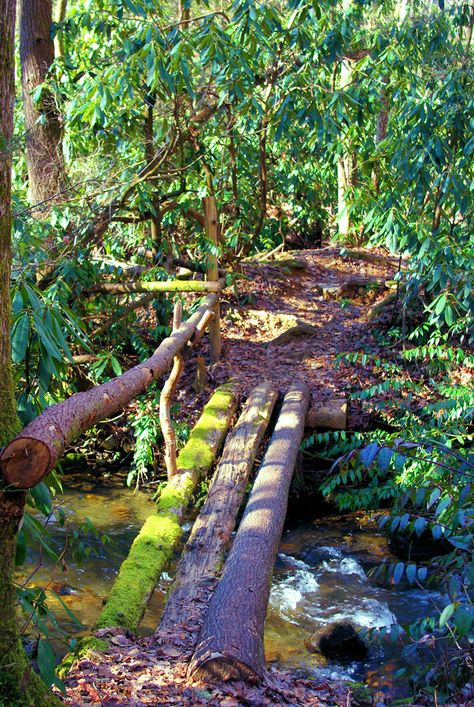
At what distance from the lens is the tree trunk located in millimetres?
8289

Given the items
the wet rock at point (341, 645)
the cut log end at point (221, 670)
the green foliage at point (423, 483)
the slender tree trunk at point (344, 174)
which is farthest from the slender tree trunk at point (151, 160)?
the cut log end at point (221, 670)

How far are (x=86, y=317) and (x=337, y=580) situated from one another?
4.08 m

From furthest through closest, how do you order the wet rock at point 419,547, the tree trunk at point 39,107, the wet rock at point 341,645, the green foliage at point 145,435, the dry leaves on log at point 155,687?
the tree trunk at point 39,107 < the green foliage at point 145,435 < the wet rock at point 419,547 < the wet rock at point 341,645 < the dry leaves on log at point 155,687

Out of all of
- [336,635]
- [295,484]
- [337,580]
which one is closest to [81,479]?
[295,484]

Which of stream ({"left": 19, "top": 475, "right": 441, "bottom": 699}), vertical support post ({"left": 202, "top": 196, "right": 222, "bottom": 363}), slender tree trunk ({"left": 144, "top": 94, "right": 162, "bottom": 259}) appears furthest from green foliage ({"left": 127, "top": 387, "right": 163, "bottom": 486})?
slender tree trunk ({"left": 144, "top": 94, "right": 162, "bottom": 259})

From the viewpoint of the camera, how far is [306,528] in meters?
6.88

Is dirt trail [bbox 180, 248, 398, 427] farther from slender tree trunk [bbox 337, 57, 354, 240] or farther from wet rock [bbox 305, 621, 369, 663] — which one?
wet rock [bbox 305, 621, 369, 663]

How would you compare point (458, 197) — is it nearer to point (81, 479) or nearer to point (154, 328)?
point (154, 328)

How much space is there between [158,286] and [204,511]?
302cm

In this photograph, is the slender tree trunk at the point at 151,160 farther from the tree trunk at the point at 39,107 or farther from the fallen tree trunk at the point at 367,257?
the fallen tree trunk at the point at 367,257

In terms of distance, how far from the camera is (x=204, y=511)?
16.6 feet

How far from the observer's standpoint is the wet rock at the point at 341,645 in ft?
15.3

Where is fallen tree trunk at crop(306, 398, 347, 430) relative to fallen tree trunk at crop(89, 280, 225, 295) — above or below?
below

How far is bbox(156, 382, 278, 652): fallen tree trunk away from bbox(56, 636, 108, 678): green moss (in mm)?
377
